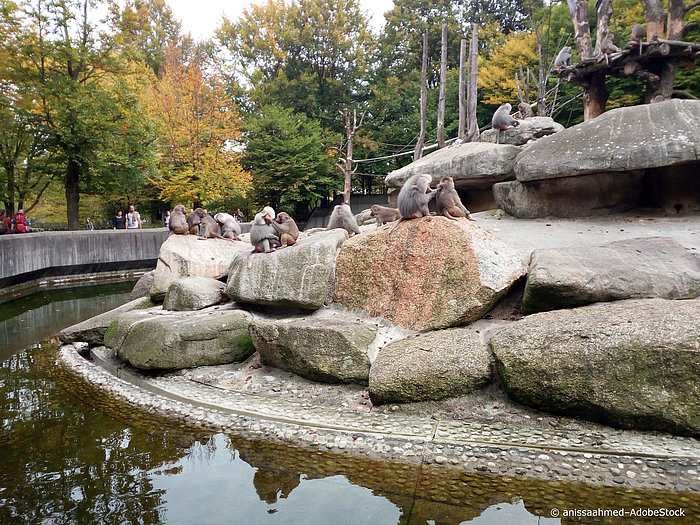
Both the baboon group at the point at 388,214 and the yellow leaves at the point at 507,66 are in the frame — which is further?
the yellow leaves at the point at 507,66

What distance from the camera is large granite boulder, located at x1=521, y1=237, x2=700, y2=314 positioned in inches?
220

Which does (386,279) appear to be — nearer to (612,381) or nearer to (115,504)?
(612,381)

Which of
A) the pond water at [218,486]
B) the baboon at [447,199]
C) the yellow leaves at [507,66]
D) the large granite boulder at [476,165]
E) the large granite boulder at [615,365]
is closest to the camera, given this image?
the pond water at [218,486]

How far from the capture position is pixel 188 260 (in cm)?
970

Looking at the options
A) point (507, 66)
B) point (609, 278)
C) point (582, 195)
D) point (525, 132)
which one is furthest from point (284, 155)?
point (609, 278)

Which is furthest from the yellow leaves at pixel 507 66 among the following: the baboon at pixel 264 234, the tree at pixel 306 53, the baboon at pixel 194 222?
the baboon at pixel 264 234

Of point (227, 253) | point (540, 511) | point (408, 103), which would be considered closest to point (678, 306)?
point (540, 511)

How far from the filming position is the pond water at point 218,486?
11.7 ft

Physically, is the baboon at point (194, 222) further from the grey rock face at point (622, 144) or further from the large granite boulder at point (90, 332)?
the grey rock face at point (622, 144)

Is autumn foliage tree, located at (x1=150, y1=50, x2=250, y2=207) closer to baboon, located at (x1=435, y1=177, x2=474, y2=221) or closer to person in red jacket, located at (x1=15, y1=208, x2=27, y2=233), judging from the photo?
person in red jacket, located at (x1=15, y1=208, x2=27, y2=233)

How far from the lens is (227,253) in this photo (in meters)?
10.4

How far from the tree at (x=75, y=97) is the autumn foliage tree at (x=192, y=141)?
2.16 meters

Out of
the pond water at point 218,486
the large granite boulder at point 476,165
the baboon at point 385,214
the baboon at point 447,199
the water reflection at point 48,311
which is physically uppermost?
the large granite boulder at point 476,165

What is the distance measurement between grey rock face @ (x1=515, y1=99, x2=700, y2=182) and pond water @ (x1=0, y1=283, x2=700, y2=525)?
240 inches
